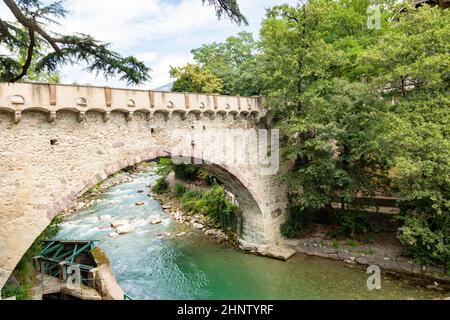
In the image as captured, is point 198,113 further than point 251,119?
No

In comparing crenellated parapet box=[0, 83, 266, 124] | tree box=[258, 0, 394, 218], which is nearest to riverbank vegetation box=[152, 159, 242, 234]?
tree box=[258, 0, 394, 218]

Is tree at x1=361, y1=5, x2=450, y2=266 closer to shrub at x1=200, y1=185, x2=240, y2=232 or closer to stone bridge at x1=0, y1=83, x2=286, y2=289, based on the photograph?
stone bridge at x1=0, y1=83, x2=286, y2=289

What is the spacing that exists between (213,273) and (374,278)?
18.1 feet

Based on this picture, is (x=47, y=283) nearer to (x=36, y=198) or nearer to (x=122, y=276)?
(x=122, y=276)

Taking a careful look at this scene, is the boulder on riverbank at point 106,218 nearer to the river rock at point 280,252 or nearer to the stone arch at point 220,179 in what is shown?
the stone arch at point 220,179

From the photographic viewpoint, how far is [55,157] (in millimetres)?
7414

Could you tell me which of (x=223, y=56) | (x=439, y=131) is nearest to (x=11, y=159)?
(x=439, y=131)

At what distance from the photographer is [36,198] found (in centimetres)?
714

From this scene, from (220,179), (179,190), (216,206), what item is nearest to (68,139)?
(220,179)

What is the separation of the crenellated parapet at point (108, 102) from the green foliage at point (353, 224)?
5751 millimetres

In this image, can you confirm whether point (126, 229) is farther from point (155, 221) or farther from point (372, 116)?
point (372, 116)

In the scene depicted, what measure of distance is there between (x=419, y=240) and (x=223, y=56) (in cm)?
1771

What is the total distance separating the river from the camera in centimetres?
951

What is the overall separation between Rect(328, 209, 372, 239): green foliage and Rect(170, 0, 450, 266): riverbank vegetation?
0.13 feet
